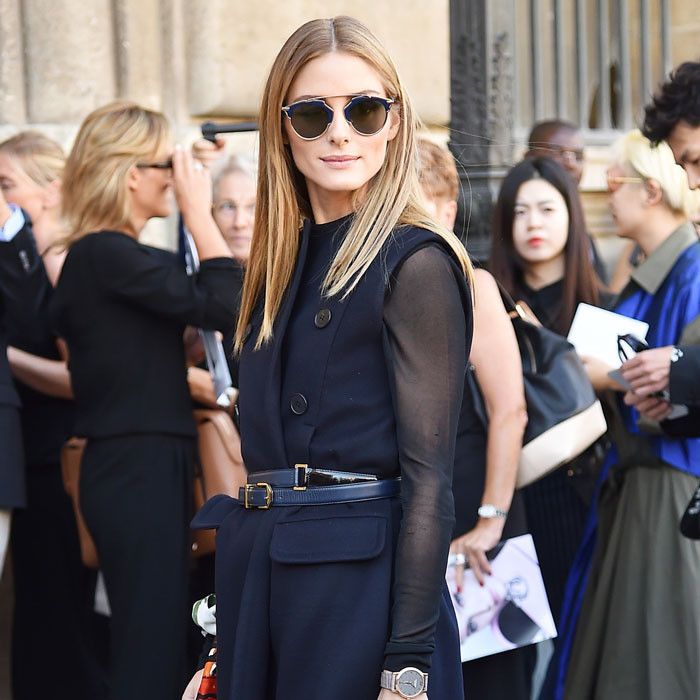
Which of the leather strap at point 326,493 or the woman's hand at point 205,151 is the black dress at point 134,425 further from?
the leather strap at point 326,493

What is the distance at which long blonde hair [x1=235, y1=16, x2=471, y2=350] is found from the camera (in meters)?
2.41

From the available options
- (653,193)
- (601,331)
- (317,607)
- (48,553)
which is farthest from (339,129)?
(48,553)

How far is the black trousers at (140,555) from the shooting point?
13.3ft

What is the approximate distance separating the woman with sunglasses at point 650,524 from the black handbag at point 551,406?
0.22 metres

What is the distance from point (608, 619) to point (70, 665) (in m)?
1.88

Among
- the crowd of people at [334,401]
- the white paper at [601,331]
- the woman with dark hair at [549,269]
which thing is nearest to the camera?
the crowd of people at [334,401]

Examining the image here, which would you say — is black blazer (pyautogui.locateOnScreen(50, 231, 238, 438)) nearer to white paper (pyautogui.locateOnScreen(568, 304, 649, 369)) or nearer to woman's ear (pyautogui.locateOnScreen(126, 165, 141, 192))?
woman's ear (pyautogui.locateOnScreen(126, 165, 141, 192))

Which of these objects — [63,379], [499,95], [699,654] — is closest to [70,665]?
[63,379]

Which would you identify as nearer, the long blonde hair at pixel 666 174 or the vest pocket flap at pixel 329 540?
the vest pocket flap at pixel 329 540

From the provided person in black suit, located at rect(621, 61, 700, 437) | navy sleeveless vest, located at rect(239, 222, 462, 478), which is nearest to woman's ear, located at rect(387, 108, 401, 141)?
navy sleeveless vest, located at rect(239, 222, 462, 478)

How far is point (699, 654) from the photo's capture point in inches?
149

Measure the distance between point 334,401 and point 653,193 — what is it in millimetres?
2278

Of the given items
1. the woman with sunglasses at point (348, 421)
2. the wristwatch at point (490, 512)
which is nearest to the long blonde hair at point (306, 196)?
the woman with sunglasses at point (348, 421)

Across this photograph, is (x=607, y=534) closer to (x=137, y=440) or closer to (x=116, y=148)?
(x=137, y=440)
